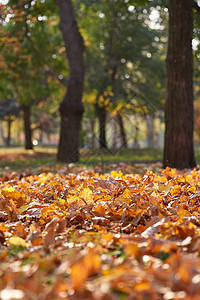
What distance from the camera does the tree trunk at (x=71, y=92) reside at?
36.3 feet

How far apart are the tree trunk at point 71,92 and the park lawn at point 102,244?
721 cm

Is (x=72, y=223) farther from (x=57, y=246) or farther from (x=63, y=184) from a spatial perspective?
(x=63, y=184)

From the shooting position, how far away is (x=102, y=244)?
222 cm

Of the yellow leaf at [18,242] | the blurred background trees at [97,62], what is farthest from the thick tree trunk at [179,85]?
the blurred background trees at [97,62]

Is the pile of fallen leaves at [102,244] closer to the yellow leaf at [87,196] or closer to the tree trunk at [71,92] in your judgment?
the yellow leaf at [87,196]

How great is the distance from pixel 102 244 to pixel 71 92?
9.29 meters

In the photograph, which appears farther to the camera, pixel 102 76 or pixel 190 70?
pixel 102 76

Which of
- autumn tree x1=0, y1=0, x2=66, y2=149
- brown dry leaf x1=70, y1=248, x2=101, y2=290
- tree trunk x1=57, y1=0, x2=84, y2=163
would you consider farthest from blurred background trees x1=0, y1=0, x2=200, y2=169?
brown dry leaf x1=70, y1=248, x2=101, y2=290

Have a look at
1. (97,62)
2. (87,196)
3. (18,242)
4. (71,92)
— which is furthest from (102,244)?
(97,62)

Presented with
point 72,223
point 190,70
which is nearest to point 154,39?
point 190,70

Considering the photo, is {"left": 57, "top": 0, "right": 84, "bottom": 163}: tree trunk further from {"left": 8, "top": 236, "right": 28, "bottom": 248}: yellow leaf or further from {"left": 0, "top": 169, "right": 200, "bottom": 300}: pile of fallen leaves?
{"left": 8, "top": 236, "right": 28, "bottom": 248}: yellow leaf

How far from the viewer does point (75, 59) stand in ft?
37.3

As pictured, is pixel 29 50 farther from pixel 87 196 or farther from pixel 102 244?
pixel 102 244

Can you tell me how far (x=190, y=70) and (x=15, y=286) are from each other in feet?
20.2
